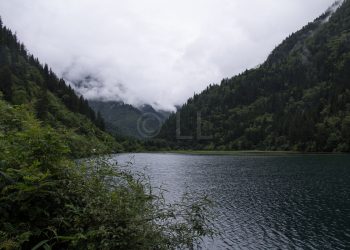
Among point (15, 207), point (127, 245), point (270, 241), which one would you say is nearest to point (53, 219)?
point (15, 207)

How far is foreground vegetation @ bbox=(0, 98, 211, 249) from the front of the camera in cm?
1148

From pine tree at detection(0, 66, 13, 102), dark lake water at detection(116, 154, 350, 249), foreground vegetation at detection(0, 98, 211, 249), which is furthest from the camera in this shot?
pine tree at detection(0, 66, 13, 102)

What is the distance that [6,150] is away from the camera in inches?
504

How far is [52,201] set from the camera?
1241 cm

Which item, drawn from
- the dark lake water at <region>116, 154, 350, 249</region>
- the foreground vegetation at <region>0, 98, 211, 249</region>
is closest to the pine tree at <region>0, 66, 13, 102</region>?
the dark lake water at <region>116, 154, 350, 249</region>

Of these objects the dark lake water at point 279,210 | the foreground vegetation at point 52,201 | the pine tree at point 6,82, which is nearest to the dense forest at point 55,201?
the foreground vegetation at point 52,201

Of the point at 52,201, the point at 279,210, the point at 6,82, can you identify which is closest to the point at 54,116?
the point at 6,82

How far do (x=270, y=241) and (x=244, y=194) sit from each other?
30.9 m

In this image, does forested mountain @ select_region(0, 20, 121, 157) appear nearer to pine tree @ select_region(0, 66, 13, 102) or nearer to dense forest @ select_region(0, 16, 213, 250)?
pine tree @ select_region(0, 66, 13, 102)

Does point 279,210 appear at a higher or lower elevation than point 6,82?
lower

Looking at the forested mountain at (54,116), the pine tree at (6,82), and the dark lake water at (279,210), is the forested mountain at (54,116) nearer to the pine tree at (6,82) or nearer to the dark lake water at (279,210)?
the pine tree at (6,82)

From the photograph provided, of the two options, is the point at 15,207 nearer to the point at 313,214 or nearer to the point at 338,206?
the point at 313,214

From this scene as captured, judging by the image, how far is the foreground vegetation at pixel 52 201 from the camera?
11.5 meters

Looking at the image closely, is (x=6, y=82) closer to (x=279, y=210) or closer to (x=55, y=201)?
(x=279, y=210)
